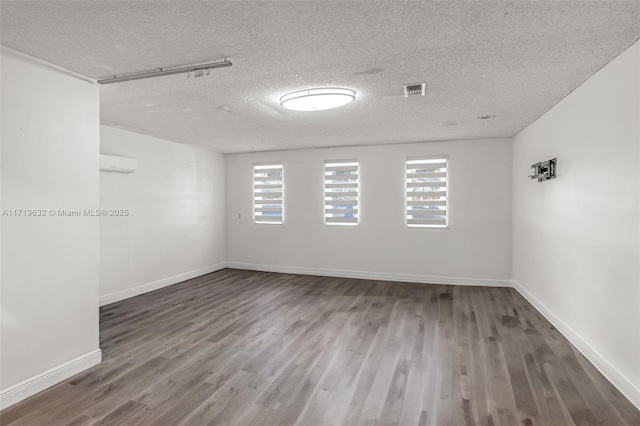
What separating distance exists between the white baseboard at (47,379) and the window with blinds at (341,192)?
4.37 m

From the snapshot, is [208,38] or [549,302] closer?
[208,38]

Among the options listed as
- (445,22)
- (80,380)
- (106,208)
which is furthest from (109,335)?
(445,22)

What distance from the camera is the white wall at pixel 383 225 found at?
18.5 feet

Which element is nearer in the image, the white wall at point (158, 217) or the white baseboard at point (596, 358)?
the white baseboard at point (596, 358)

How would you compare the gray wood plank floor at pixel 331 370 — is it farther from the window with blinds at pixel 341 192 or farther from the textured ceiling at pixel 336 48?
the textured ceiling at pixel 336 48

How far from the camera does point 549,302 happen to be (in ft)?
13.1

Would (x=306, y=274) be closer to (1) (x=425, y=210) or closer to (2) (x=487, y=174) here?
(1) (x=425, y=210)

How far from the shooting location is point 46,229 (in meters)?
2.59

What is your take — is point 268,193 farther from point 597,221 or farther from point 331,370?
point 597,221

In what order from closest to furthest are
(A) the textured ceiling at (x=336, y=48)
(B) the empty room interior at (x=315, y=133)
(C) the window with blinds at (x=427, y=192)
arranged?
(A) the textured ceiling at (x=336, y=48)
(B) the empty room interior at (x=315, y=133)
(C) the window with blinds at (x=427, y=192)

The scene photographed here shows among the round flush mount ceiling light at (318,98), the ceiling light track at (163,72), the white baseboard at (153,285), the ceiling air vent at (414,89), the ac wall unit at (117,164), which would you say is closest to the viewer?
the ceiling light track at (163,72)

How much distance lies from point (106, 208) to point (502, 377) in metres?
5.11

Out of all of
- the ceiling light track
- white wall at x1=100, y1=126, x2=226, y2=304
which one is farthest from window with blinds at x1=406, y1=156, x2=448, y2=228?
the ceiling light track

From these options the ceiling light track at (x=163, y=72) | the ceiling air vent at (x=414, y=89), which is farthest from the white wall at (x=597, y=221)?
the ceiling light track at (x=163, y=72)
